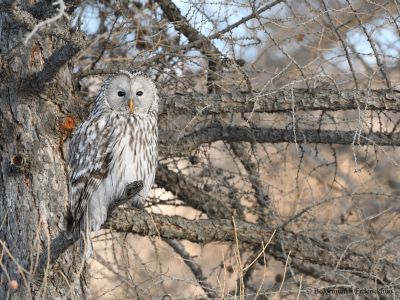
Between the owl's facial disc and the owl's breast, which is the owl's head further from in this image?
the owl's breast

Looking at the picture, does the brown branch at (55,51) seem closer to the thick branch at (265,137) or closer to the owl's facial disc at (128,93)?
the owl's facial disc at (128,93)

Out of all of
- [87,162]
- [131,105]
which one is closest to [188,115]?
[131,105]

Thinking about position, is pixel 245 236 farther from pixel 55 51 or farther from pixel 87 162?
pixel 55 51

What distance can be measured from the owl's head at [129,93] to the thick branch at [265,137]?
1.77 feet

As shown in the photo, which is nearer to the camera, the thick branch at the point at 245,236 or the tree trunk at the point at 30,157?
the tree trunk at the point at 30,157

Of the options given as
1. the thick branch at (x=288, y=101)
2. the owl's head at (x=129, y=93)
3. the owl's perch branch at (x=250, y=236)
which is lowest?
the owl's perch branch at (x=250, y=236)

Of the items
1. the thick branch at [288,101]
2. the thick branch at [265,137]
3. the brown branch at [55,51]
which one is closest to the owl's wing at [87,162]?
the brown branch at [55,51]

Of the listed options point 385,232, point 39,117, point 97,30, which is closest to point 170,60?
point 97,30

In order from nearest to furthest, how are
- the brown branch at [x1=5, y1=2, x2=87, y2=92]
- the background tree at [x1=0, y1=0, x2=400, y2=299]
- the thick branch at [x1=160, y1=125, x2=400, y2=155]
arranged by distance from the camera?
the brown branch at [x1=5, y1=2, x2=87, y2=92]
the background tree at [x1=0, y1=0, x2=400, y2=299]
the thick branch at [x1=160, y1=125, x2=400, y2=155]

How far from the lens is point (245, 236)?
18.7 feet

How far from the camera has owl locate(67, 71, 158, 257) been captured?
493 cm

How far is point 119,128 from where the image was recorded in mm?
5047

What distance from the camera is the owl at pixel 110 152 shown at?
194 inches

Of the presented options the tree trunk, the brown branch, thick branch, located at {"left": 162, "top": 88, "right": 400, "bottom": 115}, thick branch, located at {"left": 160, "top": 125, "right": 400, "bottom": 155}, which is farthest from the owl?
thick branch, located at {"left": 160, "top": 125, "right": 400, "bottom": 155}
